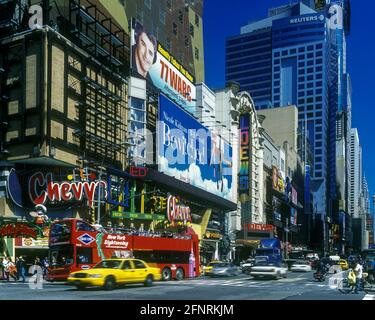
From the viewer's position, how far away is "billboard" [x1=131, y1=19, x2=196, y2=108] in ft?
209

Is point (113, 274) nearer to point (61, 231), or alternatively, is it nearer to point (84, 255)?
point (84, 255)

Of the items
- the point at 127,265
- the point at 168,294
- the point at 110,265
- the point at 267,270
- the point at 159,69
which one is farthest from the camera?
the point at 159,69

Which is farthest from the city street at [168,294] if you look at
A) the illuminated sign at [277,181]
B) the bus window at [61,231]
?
the illuminated sign at [277,181]

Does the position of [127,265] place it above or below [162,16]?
below

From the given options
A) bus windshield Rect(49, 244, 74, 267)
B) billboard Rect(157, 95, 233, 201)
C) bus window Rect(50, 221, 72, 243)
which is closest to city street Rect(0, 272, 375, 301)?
bus windshield Rect(49, 244, 74, 267)

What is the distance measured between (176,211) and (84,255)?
3363 cm

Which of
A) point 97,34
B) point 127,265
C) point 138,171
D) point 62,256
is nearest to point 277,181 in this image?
point 138,171

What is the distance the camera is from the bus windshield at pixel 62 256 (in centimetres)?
3347

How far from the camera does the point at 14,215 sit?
48.3 m

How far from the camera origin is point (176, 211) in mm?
67188

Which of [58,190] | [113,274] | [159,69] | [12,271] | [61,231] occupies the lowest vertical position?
[12,271]

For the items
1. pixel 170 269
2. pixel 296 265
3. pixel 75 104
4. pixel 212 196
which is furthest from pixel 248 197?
pixel 170 269

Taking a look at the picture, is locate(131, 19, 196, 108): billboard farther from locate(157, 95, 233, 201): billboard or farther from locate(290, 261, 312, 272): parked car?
locate(290, 261, 312, 272): parked car

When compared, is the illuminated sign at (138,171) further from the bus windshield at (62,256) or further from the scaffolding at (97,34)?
the bus windshield at (62,256)
